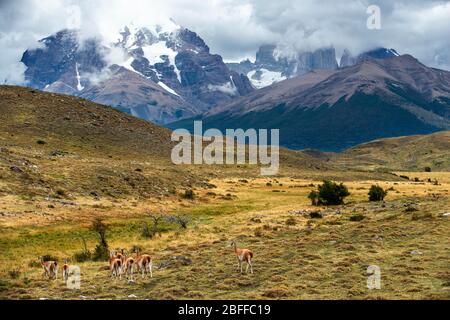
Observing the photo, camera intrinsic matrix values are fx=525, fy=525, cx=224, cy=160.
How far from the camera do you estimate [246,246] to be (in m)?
35.5

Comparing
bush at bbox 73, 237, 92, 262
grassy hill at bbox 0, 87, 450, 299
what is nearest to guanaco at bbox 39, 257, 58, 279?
grassy hill at bbox 0, 87, 450, 299

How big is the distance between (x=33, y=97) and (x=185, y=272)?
123985mm

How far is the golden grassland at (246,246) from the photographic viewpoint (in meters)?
23.2

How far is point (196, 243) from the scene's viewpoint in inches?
1510

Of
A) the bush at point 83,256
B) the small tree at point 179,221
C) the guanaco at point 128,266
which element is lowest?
the bush at point 83,256

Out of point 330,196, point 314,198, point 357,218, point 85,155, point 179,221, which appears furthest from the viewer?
point 85,155

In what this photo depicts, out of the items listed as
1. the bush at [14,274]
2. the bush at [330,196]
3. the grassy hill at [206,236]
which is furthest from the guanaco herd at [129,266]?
the bush at [330,196]

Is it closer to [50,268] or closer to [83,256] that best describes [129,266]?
[50,268]

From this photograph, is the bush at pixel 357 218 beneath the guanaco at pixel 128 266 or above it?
above

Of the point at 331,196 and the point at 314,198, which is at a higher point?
the point at 331,196

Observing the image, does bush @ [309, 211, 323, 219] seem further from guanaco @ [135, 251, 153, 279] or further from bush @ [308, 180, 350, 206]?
guanaco @ [135, 251, 153, 279]

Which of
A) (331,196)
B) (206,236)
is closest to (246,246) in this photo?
(206,236)

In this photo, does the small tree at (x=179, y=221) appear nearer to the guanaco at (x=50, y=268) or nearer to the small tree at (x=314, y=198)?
the small tree at (x=314, y=198)
